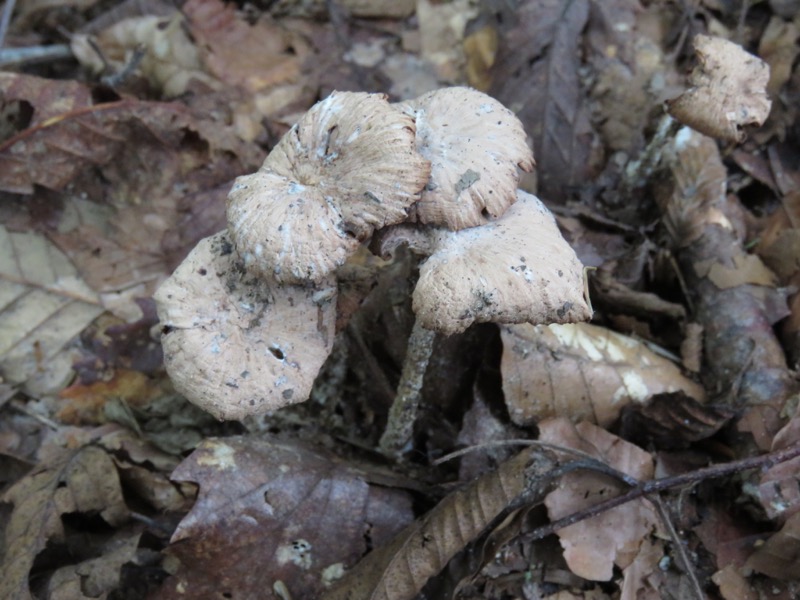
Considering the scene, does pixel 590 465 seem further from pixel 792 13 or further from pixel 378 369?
pixel 792 13

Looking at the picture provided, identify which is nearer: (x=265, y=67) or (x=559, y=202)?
(x=559, y=202)

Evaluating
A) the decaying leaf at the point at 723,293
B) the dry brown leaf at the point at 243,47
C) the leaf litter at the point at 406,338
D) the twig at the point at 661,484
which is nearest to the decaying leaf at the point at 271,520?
the leaf litter at the point at 406,338

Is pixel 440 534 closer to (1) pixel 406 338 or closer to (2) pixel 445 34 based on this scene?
(1) pixel 406 338

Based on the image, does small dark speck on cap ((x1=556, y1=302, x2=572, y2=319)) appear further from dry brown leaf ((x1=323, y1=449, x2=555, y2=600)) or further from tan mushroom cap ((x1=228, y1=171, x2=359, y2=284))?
dry brown leaf ((x1=323, y1=449, x2=555, y2=600))

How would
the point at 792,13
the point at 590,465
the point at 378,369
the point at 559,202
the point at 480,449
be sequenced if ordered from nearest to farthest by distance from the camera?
the point at 590,465 → the point at 480,449 → the point at 378,369 → the point at 559,202 → the point at 792,13

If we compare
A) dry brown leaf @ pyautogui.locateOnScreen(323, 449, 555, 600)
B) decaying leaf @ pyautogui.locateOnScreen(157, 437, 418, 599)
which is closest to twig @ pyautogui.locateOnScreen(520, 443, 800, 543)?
dry brown leaf @ pyautogui.locateOnScreen(323, 449, 555, 600)

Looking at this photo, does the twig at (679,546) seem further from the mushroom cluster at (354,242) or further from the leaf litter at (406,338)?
the mushroom cluster at (354,242)

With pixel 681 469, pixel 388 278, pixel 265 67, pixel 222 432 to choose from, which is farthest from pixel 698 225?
pixel 265 67
